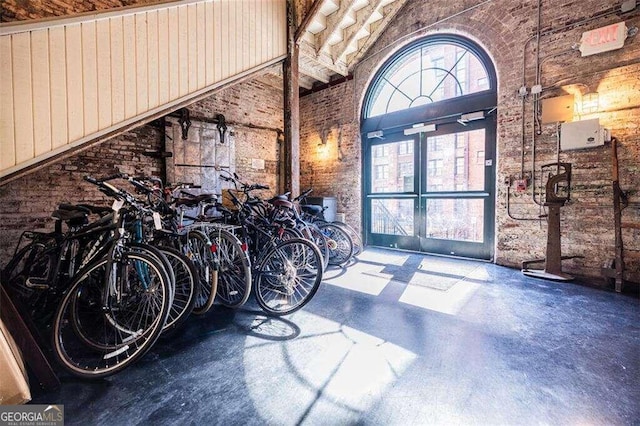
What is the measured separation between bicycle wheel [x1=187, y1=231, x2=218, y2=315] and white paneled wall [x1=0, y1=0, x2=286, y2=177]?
44.8 inches

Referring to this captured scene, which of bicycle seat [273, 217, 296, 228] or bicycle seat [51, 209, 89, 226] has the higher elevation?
bicycle seat [51, 209, 89, 226]

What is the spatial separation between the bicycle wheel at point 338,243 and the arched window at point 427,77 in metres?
2.67

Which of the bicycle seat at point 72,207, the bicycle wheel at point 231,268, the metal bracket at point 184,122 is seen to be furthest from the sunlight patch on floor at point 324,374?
the metal bracket at point 184,122

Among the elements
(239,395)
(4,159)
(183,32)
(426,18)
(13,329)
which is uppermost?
(426,18)

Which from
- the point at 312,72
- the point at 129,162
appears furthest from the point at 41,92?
the point at 312,72

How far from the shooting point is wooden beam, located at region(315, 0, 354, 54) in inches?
174

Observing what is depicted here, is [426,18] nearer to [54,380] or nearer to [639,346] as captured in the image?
[639,346]

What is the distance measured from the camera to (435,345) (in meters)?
1.84

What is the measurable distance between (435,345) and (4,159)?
10.3 feet

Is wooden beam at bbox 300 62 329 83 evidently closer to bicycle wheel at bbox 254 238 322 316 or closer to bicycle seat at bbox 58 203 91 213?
bicycle wheel at bbox 254 238 322 316

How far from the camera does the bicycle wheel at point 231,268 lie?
228 centimetres

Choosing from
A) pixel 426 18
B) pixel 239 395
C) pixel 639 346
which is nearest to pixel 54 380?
pixel 239 395

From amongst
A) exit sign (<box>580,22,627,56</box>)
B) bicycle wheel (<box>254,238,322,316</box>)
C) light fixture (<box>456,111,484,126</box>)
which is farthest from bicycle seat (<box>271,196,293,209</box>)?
exit sign (<box>580,22,627,56</box>)

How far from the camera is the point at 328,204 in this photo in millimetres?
5434
